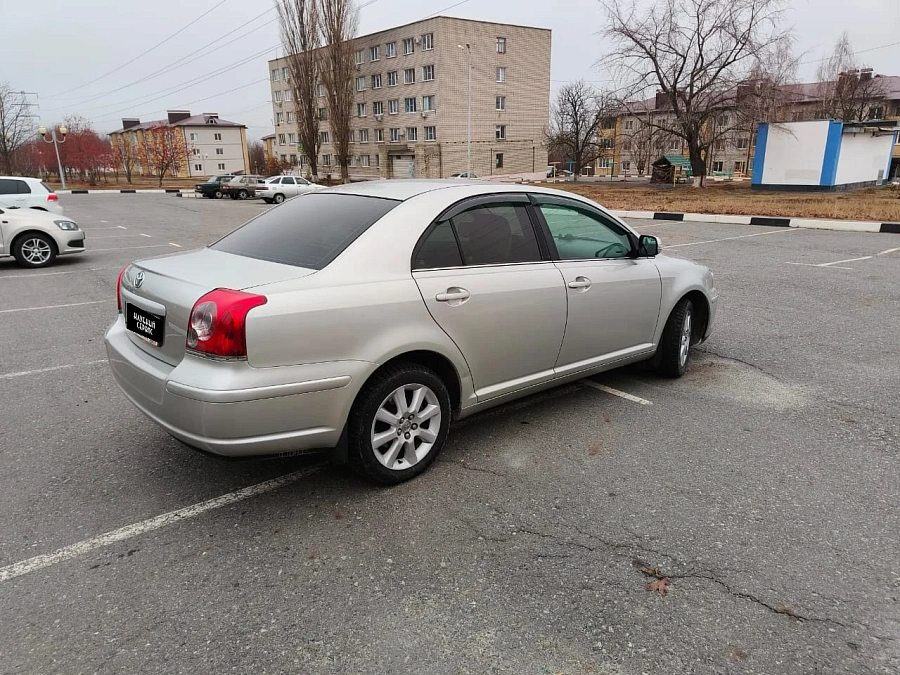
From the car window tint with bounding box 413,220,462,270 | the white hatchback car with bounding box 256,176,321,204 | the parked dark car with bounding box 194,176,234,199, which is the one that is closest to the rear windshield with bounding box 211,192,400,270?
the car window tint with bounding box 413,220,462,270

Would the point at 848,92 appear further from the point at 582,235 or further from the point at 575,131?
the point at 582,235

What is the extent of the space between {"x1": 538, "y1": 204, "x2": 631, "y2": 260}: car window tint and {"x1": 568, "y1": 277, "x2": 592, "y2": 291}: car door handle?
171mm

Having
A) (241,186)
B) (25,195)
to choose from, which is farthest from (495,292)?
(241,186)

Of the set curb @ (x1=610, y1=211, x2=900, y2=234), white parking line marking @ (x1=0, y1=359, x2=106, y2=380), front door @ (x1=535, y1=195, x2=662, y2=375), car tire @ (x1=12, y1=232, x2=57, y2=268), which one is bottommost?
white parking line marking @ (x1=0, y1=359, x2=106, y2=380)

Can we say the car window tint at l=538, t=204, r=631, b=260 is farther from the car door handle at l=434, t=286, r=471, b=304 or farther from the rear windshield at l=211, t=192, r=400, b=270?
the rear windshield at l=211, t=192, r=400, b=270

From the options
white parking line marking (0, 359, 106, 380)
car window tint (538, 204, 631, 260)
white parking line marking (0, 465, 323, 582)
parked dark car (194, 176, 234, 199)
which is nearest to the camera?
white parking line marking (0, 465, 323, 582)

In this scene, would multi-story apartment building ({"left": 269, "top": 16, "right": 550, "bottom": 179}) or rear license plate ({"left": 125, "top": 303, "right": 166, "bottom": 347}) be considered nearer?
rear license plate ({"left": 125, "top": 303, "right": 166, "bottom": 347})

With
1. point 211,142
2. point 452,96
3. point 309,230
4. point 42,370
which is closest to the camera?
point 309,230

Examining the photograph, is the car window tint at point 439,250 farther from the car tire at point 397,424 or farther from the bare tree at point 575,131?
the bare tree at point 575,131

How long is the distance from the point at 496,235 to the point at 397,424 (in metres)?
1.30

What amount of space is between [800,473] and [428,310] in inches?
89.7

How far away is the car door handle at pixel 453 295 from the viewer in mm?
3203

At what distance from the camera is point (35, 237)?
425 inches

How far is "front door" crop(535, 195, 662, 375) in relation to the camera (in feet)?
12.9
